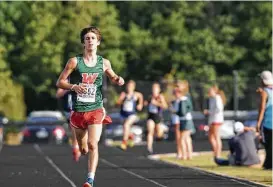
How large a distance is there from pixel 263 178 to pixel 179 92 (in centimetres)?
896

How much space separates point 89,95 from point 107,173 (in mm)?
6069

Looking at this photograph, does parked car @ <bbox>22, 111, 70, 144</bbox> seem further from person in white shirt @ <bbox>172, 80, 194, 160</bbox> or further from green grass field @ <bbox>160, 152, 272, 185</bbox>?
person in white shirt @ <bbox>172, 80, 194, 160</bbox>

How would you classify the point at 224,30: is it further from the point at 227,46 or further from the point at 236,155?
the point at 236,155

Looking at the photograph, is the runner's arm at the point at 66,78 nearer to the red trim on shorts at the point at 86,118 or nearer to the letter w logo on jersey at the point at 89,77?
the letter w logo on jersey at the point at 89,77

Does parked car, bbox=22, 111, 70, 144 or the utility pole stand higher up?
the utility pole

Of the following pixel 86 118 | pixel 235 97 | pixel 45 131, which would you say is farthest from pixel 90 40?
pixel 45 131

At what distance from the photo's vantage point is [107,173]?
20500 mm

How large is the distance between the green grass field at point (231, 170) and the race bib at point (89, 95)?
13.3ft

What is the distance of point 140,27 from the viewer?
69.8 m

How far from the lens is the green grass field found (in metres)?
18.9

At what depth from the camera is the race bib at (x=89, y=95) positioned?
1455 cm

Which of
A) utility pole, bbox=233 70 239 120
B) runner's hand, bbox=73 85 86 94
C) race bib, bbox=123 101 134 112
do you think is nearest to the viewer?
runner's hand, bbox=73 85 86 94

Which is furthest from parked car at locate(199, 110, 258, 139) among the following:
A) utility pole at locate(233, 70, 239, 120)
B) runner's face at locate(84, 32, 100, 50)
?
runner's face at locate(84, 32, 100, 50)

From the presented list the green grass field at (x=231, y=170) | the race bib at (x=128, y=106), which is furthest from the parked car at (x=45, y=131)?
the green grass field at (x=231, y=170)
